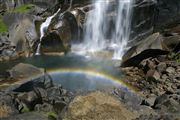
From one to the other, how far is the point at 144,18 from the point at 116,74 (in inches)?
436

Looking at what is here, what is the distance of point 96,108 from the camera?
55.4ft

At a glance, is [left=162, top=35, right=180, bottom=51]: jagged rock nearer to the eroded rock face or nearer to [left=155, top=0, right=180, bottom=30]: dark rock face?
[left=155, top=0, right=180, bottom=30]: dark rock face

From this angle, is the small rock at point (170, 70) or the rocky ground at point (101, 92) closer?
the rocky ground at point (101, 92)

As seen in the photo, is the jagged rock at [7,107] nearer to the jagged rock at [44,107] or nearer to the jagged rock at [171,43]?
the jagged rock at [44,107]

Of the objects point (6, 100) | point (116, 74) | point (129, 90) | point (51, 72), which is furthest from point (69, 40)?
point (6, 100)

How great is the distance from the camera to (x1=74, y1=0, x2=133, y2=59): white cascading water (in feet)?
156

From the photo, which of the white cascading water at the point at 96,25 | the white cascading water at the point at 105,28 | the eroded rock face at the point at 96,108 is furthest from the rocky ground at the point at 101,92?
the white cascading water at the point at 105,28

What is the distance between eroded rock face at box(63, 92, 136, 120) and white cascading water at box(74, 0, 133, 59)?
93.3 ft

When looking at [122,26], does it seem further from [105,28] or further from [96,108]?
[96,108]

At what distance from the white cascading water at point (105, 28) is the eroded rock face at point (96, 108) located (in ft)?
93.3

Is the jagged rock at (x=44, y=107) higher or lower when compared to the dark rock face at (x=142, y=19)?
lower

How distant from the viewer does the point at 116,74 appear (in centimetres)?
3731

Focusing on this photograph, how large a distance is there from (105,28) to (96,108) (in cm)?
3362

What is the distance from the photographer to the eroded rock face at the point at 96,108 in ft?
55.2
